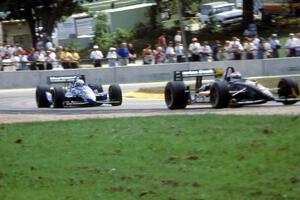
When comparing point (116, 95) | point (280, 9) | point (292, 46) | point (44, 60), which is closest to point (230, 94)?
point (116, 95)

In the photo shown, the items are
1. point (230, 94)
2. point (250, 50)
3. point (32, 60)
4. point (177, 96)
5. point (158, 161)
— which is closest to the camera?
point (158, 161)

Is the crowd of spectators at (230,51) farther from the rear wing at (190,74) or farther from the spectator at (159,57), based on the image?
the rear wing at (190,74)

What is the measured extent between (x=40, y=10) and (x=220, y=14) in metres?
14.1

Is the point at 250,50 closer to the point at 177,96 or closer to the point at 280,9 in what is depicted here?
the point at 177,96

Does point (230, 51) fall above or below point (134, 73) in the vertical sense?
above

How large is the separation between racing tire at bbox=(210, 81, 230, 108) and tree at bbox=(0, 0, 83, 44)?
32.4 meters

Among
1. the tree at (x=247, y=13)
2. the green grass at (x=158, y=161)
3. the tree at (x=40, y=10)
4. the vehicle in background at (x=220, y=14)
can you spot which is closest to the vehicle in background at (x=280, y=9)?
the tree at (x=247, y=13)

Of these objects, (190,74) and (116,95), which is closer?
(190,74)

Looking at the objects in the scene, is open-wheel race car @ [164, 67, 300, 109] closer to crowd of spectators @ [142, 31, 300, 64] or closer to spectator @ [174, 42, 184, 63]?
crowd of spectators @ [142, 31, 300, 64]

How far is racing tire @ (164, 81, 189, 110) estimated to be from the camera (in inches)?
801

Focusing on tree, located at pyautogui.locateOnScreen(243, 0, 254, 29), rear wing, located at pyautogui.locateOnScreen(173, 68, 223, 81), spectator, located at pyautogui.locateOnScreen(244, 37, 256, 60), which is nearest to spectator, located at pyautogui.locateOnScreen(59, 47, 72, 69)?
spectator, located at pyautogui.locateOnScreen(244, 37, 256, 60)

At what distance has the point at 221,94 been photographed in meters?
19.3

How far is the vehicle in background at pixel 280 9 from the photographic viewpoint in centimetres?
5362

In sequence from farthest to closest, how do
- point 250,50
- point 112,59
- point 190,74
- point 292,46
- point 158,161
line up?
point 112,59, point 250,50, point 292,46, point 190,74, point 158,161
